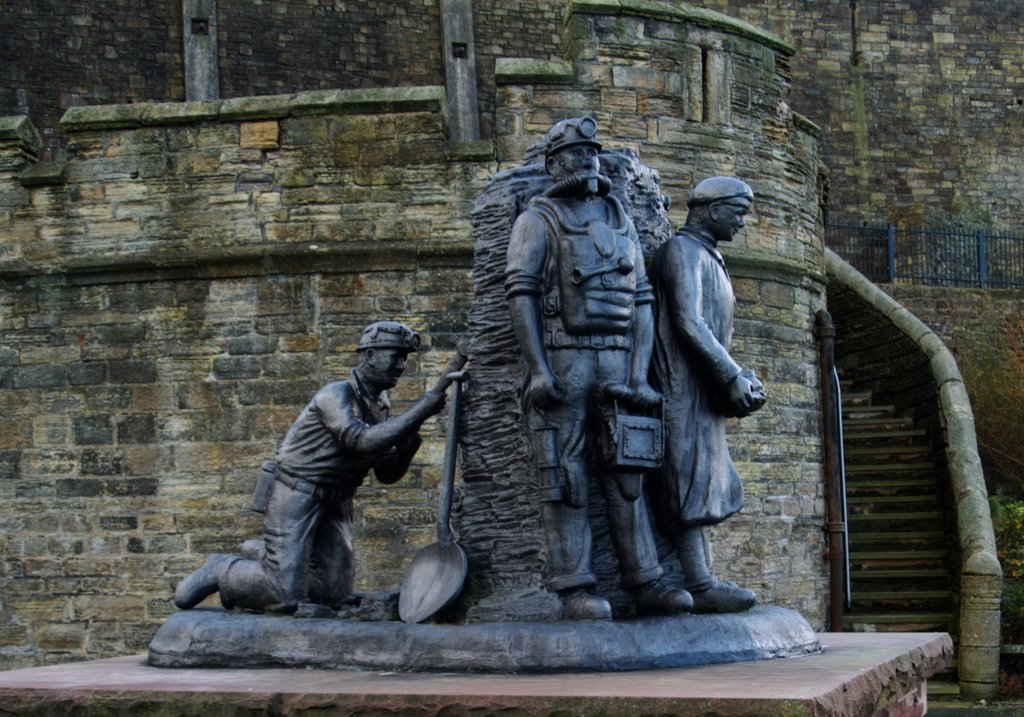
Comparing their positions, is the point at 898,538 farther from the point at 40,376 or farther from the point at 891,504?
the point at 40,376

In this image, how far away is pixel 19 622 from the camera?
13188 millimetres

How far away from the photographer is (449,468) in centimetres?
686

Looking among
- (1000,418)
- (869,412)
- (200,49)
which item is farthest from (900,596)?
(200,49)

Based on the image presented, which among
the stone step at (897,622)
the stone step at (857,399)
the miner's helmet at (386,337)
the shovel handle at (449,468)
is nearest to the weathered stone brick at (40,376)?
the miner's helmet at (386,337)

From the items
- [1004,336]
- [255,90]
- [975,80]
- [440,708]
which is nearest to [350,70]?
[255,90]

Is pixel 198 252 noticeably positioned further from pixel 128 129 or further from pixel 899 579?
pixel 899 579

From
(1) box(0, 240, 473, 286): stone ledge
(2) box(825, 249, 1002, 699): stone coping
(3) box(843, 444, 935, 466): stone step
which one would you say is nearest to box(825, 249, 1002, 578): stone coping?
(2) box(825, 249, 1002, 699): stone coping

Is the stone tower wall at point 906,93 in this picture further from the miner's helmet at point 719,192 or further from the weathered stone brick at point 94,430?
the miner's helmet at point 719,192

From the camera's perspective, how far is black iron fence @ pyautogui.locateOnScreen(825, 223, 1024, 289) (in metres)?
27.3

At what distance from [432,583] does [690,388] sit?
1318 mm

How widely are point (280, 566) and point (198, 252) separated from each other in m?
6.56

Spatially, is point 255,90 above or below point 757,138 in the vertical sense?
above

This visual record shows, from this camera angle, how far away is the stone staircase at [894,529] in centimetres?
1520

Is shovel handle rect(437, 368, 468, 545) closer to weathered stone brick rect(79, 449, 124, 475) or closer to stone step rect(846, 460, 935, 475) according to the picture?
weathered stone brick rect(79, 449, 124, 475)
